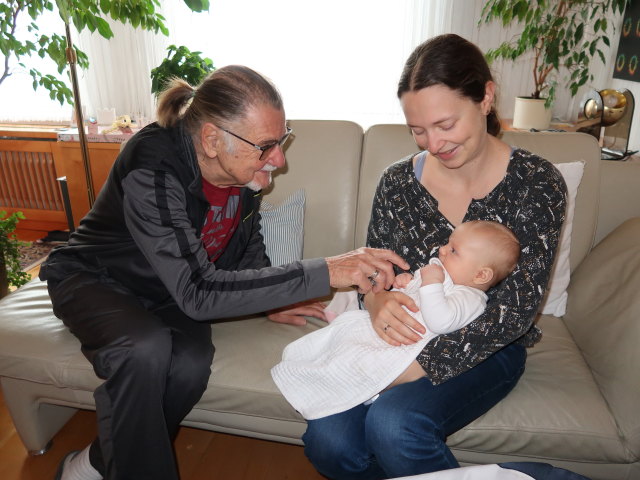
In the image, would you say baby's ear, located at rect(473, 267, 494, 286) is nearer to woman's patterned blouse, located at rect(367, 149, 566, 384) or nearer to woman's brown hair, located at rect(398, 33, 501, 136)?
woman's patterned blouse, located at rect(367, 149, 566, 384)

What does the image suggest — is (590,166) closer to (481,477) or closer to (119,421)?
(481,477)

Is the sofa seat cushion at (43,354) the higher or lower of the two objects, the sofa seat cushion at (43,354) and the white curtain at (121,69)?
the lower

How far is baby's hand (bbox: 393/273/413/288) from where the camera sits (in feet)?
4.63

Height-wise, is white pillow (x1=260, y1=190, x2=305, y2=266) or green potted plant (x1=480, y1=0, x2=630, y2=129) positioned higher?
green potted plant (x1=480, y1=0, x2=630, y2=129)

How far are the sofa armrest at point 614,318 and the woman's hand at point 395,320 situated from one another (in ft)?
1.94

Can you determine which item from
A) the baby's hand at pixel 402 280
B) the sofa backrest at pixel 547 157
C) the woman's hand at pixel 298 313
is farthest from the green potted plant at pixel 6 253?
the baby's hand at pixel 402 280

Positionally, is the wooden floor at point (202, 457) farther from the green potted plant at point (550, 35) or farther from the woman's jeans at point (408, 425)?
the green potted plant at point (550, 35)

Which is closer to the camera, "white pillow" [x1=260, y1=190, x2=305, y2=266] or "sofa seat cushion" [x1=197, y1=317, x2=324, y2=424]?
"sofa seat cushion" [x1=197, y1=317, x2=324, y2=424]

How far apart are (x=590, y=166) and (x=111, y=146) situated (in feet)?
8.85

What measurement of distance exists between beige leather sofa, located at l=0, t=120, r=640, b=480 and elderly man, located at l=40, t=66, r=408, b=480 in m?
0.14

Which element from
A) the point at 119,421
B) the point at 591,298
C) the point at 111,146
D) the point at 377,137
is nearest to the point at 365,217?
the point at 377,137

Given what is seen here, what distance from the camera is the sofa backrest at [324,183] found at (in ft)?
6.48

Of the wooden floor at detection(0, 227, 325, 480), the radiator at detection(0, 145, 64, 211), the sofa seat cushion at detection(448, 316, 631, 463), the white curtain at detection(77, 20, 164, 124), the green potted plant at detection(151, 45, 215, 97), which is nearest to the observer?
the sofa seat cushion at detection(448, 316, 631, 463)

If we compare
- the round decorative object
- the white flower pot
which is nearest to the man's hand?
the round decorative object
